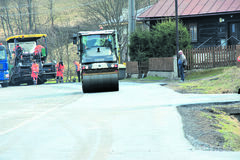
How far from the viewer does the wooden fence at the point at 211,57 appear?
1353 inches

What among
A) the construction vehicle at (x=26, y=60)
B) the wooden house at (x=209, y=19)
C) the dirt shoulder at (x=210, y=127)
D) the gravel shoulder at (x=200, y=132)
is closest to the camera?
the gravel shoulder at (x=200, y=132)

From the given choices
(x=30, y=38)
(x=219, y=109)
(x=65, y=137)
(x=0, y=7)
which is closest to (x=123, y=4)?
(x=30, y=38)

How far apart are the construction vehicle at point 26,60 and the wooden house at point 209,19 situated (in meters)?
9.45

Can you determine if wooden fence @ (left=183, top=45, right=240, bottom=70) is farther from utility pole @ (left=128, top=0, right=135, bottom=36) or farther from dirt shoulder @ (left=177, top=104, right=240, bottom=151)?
dirt shoulder @ (left=177, top=104, right=240, bottom=151)

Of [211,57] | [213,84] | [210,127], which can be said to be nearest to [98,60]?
[213,84]

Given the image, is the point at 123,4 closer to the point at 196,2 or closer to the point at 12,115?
the point at 196,2

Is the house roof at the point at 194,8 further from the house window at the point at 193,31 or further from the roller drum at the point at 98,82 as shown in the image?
the roller drum at the point at 98,82

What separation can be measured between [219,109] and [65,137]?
6255mm

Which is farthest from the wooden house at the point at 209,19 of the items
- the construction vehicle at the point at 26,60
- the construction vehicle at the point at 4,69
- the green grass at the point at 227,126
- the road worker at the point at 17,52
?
Result: the green grass at the point at 227,126

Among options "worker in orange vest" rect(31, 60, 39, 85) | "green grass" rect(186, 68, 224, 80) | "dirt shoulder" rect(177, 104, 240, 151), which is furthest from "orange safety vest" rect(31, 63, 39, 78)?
"dirt shoulder" rect(177, 104, 240, 151)

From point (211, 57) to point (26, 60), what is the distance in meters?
14.7

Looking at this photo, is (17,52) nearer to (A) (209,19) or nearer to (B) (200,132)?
(A) (209,19)

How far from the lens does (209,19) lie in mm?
42750

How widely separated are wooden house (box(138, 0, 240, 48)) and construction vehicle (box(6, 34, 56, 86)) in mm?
9451
